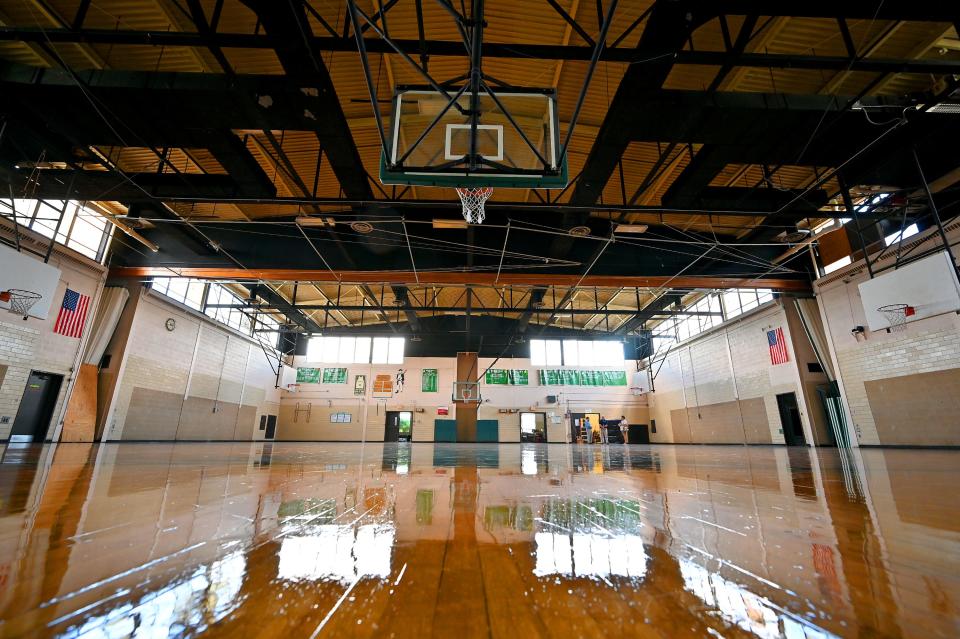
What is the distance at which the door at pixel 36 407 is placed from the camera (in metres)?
9.12

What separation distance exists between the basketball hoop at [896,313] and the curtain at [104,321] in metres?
19.7

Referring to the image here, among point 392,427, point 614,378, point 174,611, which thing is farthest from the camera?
point 614,378

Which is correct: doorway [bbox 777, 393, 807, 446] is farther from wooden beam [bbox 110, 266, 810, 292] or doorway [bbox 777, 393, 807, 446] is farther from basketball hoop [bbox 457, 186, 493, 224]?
basketball hoop [bbox 457, 186, 493, 224]

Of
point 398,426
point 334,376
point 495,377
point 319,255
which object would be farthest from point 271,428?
point 319,255

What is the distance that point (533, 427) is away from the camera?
20562 mm

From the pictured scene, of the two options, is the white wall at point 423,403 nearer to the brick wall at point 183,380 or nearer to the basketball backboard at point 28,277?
the brick wall at point 183,380

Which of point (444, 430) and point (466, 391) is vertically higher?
point (466, 391)

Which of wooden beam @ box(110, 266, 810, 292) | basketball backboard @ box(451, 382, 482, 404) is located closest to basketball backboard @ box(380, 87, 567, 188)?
wooden beam @ box(110, 266, 810, 292)

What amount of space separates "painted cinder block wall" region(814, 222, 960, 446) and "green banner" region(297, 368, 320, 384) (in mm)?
21084

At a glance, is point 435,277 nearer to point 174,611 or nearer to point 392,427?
point 174,611

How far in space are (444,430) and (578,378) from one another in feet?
25.1

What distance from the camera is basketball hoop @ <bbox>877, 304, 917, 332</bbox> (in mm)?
8266

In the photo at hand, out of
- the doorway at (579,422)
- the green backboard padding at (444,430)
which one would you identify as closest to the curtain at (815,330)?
the doorway at (579,422)

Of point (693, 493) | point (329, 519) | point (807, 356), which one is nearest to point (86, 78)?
point (329, 519)
